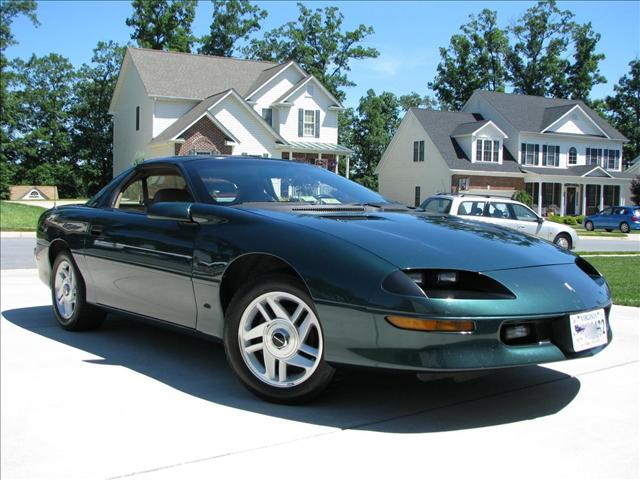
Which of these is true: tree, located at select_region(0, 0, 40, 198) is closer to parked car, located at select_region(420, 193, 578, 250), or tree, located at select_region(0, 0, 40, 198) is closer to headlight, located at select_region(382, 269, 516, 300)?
parked car, located at select_region(420, 193, 578, 250)

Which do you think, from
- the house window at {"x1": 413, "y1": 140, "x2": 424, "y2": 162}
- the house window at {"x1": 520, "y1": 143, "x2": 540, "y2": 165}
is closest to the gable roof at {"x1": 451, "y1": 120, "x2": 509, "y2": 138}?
the house window at {"x1": 520, "y1": 143, "x2": 540, "y2": 165}

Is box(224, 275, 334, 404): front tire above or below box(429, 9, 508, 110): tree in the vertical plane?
below

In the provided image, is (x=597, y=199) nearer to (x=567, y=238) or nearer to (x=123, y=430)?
(x=567, y=238)

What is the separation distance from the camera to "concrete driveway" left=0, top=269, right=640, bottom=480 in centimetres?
287

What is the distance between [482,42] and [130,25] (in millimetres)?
31506

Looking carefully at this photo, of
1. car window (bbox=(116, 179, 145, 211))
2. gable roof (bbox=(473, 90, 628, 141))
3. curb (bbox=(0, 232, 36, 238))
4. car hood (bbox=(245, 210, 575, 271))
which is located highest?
gable roof (bbox=(473, 90, 628, 141))

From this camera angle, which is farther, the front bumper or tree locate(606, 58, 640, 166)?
tree locate(606, 58, 640, 166)

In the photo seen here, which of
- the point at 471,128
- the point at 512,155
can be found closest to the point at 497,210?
the point at 471,128

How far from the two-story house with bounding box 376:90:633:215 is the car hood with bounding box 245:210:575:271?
38.8 meters

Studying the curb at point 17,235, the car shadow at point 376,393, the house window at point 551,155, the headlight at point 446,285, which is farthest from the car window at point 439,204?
the house window at point 551,155

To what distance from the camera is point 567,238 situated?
1881 centimetres

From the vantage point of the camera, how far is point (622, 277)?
10.1 metres

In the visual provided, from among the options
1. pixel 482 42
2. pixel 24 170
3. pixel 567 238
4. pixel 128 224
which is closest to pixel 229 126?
pixel 567 238

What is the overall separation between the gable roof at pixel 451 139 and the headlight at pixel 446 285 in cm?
4071
